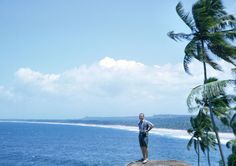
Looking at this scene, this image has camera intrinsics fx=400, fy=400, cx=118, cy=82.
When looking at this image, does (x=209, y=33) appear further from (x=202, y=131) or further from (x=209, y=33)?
(x=202, y=131)

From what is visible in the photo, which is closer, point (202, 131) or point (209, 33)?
point (209, 33)

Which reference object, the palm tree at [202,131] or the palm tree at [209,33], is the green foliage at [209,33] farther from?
the palm tree at [202,131]

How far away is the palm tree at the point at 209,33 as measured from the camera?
76.6 feet

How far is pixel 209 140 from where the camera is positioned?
5003 cm

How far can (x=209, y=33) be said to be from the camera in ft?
78.1

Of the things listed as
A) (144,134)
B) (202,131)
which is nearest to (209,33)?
(144,134)

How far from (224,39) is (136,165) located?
29.3 feet

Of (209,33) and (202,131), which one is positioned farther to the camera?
(202,131)

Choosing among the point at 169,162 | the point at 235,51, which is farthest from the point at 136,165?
the point at 235,51

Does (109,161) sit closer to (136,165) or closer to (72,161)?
(72,161)

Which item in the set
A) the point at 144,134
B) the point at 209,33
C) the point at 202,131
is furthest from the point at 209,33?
the point at 202,131

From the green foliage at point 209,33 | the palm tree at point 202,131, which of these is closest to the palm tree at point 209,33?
the green foliage at point 209,33

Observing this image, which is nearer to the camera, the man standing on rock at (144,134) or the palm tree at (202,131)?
the man standing on rock at (144,134)

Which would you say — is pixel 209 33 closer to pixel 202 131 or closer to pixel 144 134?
pixel 144 134
